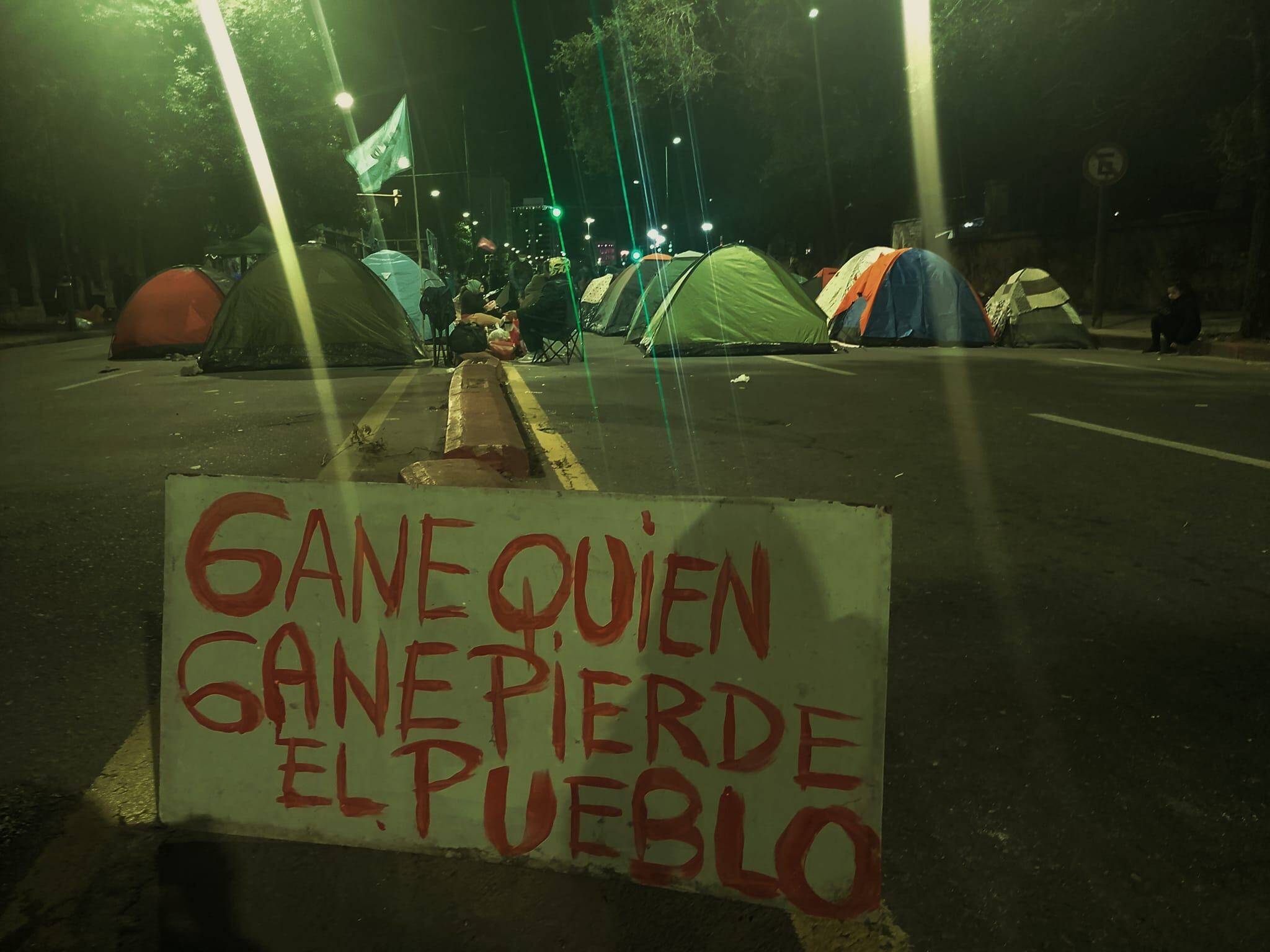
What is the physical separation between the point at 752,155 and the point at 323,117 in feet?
49.0

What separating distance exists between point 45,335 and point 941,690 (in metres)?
31.9

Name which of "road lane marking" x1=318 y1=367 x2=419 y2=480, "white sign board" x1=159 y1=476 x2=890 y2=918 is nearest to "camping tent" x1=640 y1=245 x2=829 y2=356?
"road lane marking" x1=318 y1=367 x2=419 y2=480

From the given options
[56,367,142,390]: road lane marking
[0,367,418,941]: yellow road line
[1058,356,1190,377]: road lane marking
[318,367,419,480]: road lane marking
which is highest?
[56,367,142,390]: road lane marking

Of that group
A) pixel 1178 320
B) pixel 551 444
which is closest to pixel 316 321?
pixel 551 444

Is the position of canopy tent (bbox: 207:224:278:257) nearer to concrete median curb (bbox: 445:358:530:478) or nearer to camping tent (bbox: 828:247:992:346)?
camping tent (bbox: 828:247:992:346)

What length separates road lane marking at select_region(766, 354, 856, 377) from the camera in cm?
1366

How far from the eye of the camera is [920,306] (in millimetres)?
18797

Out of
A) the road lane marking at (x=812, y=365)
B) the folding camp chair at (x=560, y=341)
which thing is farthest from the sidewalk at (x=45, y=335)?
the road lane marking at (x=812, y=365)

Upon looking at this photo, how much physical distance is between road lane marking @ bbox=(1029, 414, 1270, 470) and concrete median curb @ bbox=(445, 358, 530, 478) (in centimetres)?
408

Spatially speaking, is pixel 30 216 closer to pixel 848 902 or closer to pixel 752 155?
pixel 752 155

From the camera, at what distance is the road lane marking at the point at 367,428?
6.96 meters

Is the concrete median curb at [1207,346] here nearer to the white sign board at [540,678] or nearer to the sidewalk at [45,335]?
the white sign board at [540,678]

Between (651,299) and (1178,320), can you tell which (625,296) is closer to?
(651,299)

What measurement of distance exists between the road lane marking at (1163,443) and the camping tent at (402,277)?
1452 centimetres
